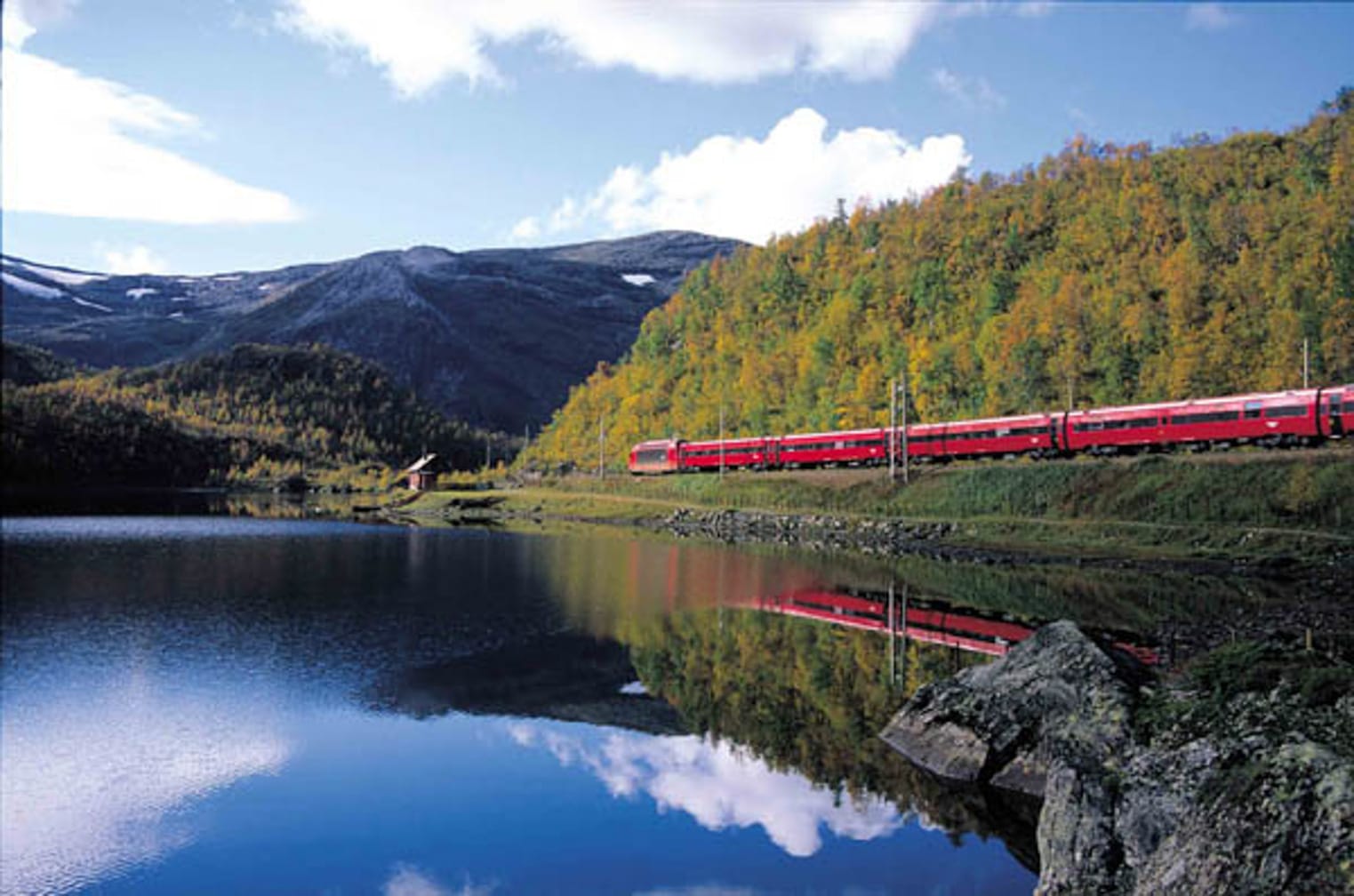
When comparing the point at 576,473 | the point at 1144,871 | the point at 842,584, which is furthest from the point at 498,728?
the point at 576,473

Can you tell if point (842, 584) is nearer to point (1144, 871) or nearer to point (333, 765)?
point (333, 765)

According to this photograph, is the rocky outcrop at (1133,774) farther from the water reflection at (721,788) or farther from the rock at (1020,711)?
the water reflection at (721,788)

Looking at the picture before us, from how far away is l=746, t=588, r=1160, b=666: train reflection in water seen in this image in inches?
1270

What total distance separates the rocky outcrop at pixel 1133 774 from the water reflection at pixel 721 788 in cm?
260

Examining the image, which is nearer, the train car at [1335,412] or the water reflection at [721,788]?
the water reflection at [721,788]

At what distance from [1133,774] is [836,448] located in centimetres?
7397

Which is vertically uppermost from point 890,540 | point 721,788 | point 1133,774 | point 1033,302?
point 1033,302

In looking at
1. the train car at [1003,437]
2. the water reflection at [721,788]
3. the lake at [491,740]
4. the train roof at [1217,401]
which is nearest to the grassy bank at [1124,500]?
the train car at [1003,437]

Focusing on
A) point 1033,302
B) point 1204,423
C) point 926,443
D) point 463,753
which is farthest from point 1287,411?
point 1033,302

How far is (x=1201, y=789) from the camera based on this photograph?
12.9 m

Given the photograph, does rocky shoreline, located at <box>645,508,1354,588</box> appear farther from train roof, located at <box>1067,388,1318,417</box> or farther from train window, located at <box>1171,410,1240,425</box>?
train window, located at <box>1171,410,1240,425</box>

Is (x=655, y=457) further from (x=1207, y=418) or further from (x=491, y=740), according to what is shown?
(x=491, y=740)

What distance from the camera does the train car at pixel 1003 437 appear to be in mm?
70812

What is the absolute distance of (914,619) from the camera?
1500 inches
